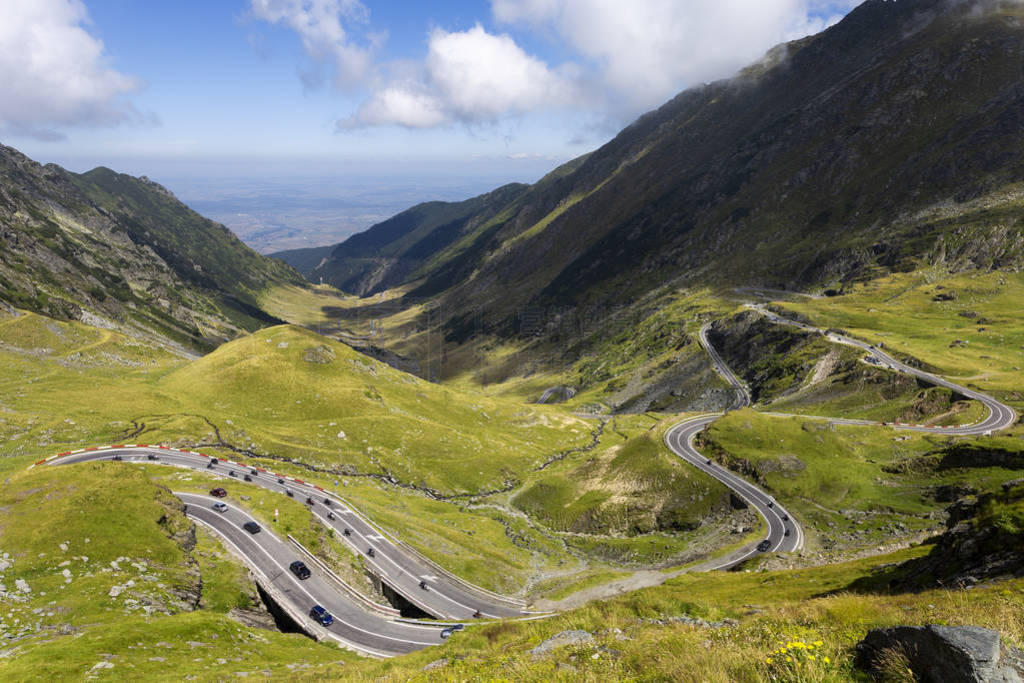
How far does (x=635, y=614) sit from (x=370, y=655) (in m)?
30.9

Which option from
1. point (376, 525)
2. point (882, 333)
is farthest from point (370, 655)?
point (882, 333)

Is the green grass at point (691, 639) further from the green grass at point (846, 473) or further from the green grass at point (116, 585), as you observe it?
the green grass at point (846, 473)

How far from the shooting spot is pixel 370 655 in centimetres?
4556

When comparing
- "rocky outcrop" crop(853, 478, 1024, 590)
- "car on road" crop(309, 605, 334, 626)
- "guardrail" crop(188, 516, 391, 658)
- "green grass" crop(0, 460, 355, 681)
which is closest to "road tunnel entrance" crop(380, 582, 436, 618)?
"car on road" crop(309, 605, 334, 626)

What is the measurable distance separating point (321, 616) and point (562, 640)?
40.3 meters

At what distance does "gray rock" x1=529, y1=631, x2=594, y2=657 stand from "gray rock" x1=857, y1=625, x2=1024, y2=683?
34.9 feet

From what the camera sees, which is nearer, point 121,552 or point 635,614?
point 635,614

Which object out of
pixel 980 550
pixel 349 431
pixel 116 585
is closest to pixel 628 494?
pixel 349 431

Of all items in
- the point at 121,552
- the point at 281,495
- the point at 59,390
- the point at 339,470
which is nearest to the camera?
the point at 121,552

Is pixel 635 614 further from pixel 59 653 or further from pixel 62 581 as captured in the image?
pixel 62 581

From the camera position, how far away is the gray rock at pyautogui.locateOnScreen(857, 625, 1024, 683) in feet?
35.4

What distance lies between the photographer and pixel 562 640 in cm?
2089

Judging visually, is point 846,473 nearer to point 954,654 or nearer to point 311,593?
point 311,593

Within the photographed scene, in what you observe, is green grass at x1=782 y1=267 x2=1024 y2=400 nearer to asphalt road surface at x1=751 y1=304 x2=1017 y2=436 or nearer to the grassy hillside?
asphalt road surface at x1=751 y1=304 x2=1017 y2=436
